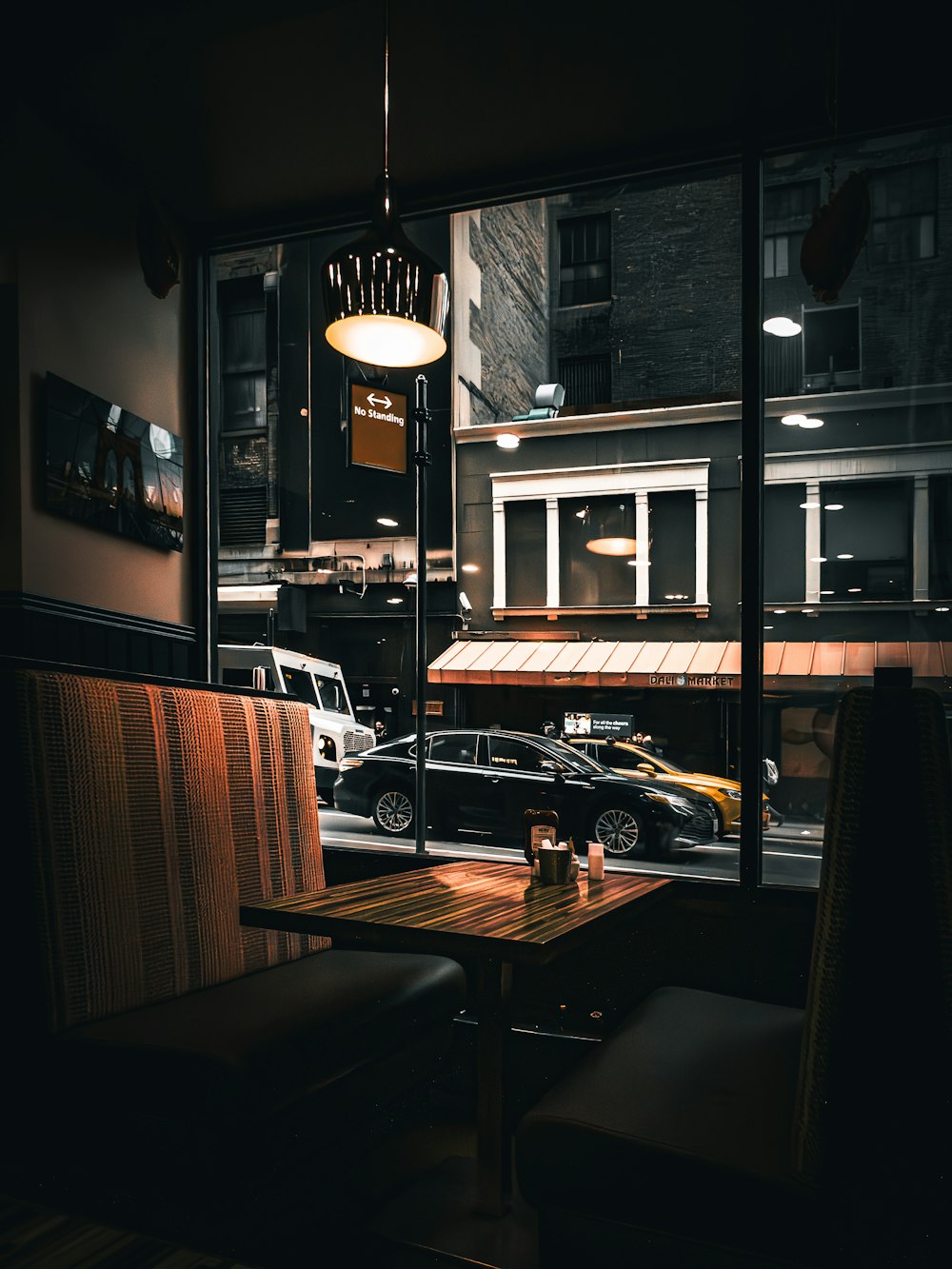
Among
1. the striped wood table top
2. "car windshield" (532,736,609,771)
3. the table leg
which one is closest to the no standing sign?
"car windshield" (532,736,609,771)

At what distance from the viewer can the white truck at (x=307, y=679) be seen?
11.9ft

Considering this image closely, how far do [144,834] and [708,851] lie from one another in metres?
1.80

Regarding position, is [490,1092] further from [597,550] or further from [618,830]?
[597,550]

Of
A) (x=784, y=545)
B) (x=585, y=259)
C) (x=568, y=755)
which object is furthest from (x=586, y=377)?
(x=568, y=755)

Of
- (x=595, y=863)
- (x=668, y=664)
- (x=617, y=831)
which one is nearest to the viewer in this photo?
(x=595, y=863)

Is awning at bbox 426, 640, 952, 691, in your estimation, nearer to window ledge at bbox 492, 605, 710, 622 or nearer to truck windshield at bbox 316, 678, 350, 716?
window ledge at bbox 492, 605, 710, 622

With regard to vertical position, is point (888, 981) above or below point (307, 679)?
below

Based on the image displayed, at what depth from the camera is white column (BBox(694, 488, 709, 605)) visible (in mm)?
3316

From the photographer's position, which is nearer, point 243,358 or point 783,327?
point 783,327

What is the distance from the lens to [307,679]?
12.3ft

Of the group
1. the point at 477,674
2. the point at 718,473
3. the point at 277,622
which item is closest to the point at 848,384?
the point at 718,473

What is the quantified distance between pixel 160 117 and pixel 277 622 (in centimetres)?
186

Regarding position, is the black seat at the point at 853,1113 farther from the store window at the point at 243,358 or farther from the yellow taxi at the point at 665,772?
the store window at the point at 243,358

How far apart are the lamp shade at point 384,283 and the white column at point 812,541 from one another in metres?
1.42
